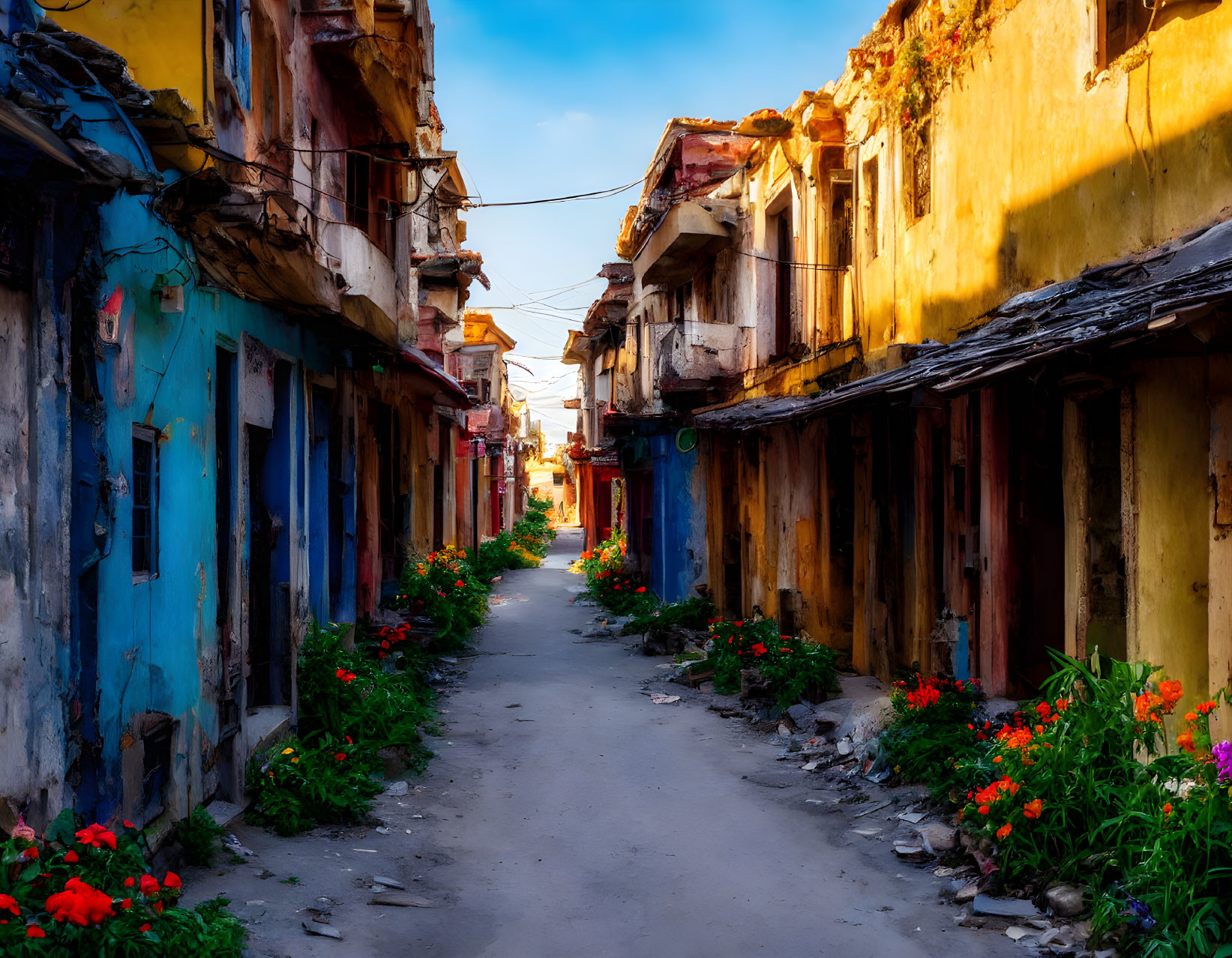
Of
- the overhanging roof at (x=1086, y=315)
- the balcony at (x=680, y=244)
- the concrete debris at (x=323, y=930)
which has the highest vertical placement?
the balcony at (x=680, y=244)

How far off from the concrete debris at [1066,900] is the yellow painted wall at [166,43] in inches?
261

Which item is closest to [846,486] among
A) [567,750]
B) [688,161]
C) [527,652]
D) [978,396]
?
[978,396]

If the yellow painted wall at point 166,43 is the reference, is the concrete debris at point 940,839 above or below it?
below

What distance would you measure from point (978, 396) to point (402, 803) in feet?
19.2

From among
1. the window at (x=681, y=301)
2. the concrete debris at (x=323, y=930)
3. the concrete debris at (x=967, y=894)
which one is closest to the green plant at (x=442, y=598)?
the window at (x=681, y=301)

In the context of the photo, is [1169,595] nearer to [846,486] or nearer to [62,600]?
[62,600]

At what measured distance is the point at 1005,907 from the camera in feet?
18.1

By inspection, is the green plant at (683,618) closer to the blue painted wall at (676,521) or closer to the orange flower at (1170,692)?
the blue painted wall at (676,521)

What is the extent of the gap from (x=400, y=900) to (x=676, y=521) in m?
14.9

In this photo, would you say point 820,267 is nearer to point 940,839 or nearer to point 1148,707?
point 940,839

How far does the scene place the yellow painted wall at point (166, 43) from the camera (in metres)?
6.27

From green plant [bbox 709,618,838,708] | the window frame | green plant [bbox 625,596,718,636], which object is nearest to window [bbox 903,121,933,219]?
green plant [bbox 709,618,838,708]

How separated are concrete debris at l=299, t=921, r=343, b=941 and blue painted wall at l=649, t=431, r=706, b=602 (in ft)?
46.2

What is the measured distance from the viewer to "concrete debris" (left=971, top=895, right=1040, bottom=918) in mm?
5441
